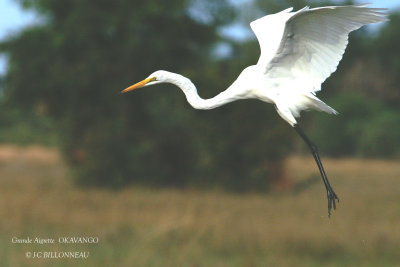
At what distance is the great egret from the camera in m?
4.65

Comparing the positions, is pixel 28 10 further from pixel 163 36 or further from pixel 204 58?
pixel 204 58

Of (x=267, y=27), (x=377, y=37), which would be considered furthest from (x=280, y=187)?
(x=377, y=37)

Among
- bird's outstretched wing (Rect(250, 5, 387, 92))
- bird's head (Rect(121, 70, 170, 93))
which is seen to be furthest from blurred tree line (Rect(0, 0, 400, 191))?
bird's head (Rect(121, 70, 170, 93))

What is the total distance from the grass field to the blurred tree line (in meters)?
1.81

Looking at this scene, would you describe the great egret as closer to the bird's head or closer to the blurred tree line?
the bird's head

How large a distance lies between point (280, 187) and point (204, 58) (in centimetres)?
672

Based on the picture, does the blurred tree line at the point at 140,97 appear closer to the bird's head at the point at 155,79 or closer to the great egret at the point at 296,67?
the great egret at the point at 296,67

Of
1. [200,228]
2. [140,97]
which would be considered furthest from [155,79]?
[140,97]

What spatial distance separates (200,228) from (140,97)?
10.5 m

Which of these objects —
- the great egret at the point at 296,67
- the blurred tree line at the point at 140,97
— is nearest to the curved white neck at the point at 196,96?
the great egret at the point at 296,67

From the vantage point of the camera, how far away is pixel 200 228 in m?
10.0

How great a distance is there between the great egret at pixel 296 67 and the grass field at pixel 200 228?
4004 mm

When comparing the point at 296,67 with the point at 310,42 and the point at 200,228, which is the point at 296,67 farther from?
the point at 200,228

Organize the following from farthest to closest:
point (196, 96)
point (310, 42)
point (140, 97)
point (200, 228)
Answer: point (140, 97)
point (200, 228)
point (310, 42)
point (196, 96)
